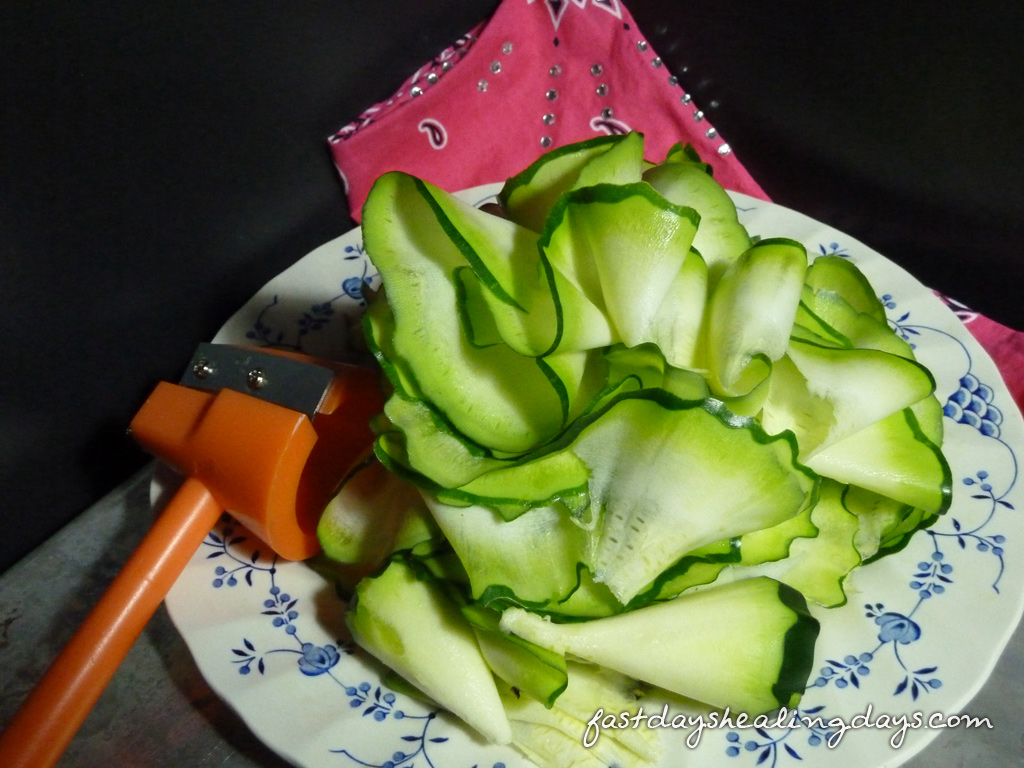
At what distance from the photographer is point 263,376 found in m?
0.60

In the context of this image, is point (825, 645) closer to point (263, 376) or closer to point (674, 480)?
point (674, 480)

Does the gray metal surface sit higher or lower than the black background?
lower

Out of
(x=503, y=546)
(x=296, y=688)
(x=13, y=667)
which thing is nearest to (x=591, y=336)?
(x=503, y=546)

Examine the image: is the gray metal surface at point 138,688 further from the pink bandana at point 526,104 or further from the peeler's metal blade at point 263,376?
the pink bandana at point 526,104

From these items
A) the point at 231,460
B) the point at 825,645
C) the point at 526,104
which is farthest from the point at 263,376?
the point at 526,104

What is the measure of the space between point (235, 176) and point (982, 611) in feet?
2.74

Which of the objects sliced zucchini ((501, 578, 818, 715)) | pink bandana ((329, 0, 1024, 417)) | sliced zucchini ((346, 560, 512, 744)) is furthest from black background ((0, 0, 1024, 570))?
sliced zucchini ((501, 578, 818, 715))

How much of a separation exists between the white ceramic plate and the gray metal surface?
5.5 inches

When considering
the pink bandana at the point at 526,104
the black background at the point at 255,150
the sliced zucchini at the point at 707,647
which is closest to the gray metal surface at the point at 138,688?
the black background at the point at 255,150

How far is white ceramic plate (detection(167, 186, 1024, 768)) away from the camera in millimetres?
515

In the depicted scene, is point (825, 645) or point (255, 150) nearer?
point (825, 645)

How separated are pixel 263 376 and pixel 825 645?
46 centimetres

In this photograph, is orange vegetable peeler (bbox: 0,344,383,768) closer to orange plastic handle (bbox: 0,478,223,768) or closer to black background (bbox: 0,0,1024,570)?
orange plastic handle (bbox: 0,478,223,768)

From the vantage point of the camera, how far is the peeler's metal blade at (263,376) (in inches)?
23.2
